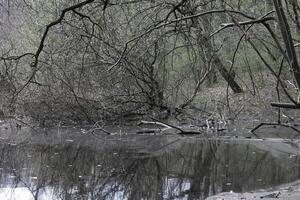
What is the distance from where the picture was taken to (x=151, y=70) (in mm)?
18219

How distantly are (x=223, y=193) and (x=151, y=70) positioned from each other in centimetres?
1022

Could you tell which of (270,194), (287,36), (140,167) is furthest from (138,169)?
(287,36)

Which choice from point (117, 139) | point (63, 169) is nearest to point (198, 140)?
point (117, 139)

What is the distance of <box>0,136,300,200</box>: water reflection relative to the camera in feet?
29.2

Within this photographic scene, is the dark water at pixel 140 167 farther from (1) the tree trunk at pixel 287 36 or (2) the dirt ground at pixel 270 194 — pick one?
(1) the tree trunk at pixel 287 36

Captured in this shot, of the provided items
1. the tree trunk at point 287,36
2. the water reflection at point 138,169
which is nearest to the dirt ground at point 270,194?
the water reflection at point 138,169

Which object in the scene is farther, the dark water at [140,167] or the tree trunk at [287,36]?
the dark water at [140,167]

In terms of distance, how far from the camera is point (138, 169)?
10.8m

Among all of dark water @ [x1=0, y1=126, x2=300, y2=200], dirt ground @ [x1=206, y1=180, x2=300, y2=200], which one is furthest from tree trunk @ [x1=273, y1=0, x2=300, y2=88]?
dark water @ [x1=0, y1=126, x2=300, y2=200]

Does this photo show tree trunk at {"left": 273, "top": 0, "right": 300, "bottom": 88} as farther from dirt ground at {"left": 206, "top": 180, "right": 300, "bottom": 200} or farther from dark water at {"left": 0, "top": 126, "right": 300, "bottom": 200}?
dark water at {"left": 0, "top": 126, "right": 300, "bottom": 200}

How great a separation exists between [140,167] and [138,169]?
17cm

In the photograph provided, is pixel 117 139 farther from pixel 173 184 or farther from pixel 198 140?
pixel 173 184

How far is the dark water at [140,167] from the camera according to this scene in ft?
29.3

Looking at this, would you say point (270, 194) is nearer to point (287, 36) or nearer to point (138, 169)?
point (287, 36)
